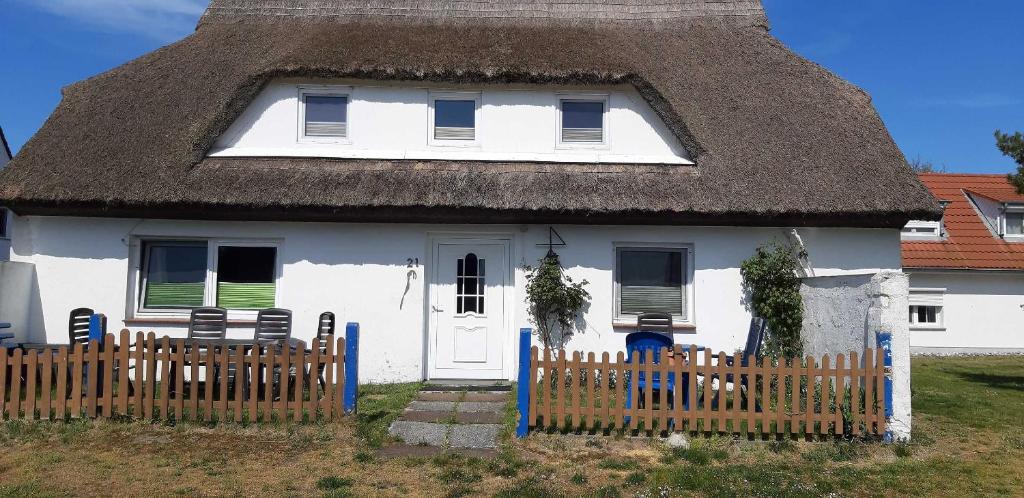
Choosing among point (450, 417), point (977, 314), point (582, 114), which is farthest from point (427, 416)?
point (977, 314)

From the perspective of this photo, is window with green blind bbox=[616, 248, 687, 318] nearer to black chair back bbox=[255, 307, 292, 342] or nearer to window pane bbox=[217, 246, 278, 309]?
black chair back bbox=[255, 307, 292, 342]

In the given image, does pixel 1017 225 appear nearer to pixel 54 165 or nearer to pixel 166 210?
pixel 166 210

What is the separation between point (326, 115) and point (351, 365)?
483 cm

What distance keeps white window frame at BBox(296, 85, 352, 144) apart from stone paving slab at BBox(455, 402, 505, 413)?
4.47 m

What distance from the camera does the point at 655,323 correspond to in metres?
9.70

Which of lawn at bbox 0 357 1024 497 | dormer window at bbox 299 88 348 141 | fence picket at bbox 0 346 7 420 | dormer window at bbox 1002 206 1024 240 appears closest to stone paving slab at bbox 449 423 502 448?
lawn at bbox 0 357 1024 497

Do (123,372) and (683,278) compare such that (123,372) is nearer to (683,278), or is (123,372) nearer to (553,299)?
(553,299)

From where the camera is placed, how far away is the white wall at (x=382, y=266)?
9.74m

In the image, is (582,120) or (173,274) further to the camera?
(582,120)

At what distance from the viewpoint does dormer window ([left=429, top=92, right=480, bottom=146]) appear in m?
10.5

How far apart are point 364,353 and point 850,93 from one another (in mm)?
8669

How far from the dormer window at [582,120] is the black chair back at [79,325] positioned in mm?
6850

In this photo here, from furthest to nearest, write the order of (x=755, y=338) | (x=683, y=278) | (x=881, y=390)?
(x=683, y=278)
(x=755, y=338)
(x=881, y=390)

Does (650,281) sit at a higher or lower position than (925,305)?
higher
